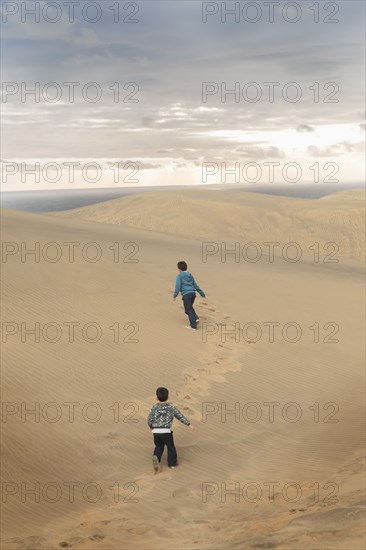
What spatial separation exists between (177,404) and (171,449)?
1.86 meters

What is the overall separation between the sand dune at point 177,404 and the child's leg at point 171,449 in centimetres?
16

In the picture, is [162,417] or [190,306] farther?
[190,306]

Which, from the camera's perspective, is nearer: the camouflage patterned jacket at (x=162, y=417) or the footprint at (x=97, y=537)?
the footprint at (x=97, y=537)

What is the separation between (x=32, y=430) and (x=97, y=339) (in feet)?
11.4

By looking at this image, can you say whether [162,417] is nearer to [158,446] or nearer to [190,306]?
[158,446]

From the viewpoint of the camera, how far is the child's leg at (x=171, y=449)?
8172 millimetres

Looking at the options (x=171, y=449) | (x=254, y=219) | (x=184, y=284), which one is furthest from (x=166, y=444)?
(x=254, y=219)

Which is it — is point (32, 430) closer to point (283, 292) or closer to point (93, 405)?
point (93, 405)

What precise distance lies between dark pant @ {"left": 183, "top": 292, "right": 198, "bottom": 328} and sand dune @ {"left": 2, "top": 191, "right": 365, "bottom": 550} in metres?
0.29

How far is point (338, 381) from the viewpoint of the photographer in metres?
12.0

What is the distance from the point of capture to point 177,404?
10109mm

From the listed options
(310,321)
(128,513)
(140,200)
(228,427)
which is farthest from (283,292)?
(140,200)

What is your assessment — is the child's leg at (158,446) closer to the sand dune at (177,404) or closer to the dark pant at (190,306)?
the sand dune at (177,404)

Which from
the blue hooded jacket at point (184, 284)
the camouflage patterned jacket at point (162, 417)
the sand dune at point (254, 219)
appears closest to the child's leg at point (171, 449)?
the camouflage patterned jacket at point (162, 417)
